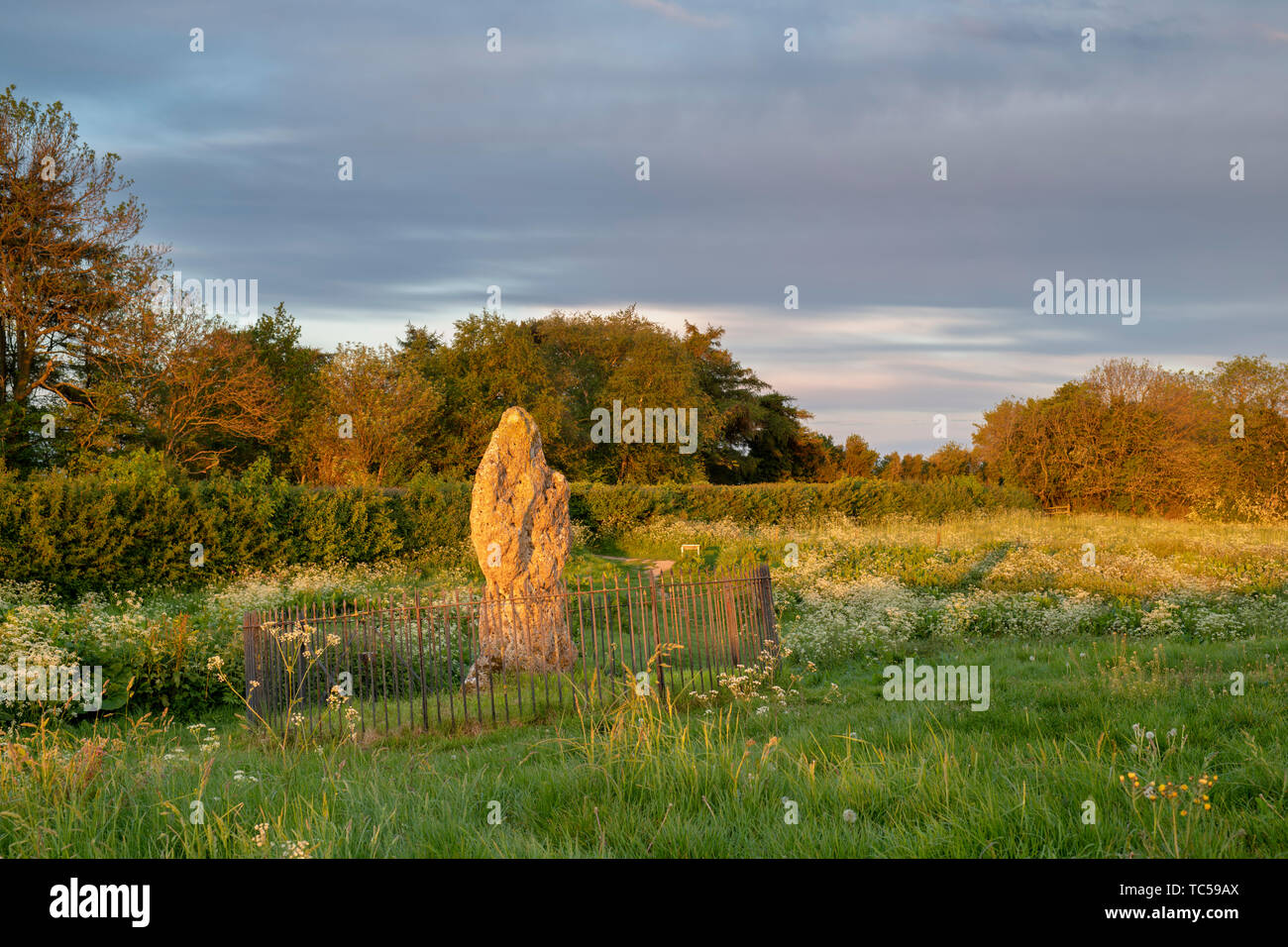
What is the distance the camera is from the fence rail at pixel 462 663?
798cm

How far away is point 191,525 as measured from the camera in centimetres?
1689

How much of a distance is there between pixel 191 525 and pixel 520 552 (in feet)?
33.1

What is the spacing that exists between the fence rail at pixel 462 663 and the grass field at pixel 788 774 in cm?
41

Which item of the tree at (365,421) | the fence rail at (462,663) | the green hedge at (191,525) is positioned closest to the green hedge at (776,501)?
the green hedge at (191,525)

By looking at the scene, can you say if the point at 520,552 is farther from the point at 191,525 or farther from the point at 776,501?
the point at 776,501

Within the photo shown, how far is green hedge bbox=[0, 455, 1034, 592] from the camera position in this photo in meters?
15.5

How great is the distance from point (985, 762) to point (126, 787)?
5229mm

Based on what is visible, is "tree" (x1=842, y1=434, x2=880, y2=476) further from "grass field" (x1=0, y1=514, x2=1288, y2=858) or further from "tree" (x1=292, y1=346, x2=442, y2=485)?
"grass field" (x1=0, y1=514, x2=1288, y2=858)

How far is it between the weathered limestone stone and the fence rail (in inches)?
8.3

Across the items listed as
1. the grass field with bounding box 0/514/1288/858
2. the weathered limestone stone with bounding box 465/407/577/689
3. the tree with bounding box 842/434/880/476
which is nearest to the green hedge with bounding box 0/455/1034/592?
the grass field with bounding box 0/514/1288/858
